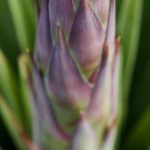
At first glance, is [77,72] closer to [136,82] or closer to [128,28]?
[128,28]

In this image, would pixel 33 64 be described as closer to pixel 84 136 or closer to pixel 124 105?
pixel 84 136

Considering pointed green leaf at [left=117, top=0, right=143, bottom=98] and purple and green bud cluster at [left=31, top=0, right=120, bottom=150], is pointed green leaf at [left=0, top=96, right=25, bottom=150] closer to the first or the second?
purple and green bud cluster at [left=31, top=0, right=120, bottom=150]

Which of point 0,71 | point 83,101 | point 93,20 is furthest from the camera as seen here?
point 0,71

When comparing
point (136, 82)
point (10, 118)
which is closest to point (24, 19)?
point (10, 118)

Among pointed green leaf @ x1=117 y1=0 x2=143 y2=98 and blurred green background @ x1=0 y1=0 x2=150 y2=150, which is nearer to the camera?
pointed green leaf @ x1=117 y1=0 x2=143 y2=98

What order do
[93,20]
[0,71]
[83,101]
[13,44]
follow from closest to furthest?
[93,20], [83,101], [0,71], [13,44]

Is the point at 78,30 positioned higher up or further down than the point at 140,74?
higher up

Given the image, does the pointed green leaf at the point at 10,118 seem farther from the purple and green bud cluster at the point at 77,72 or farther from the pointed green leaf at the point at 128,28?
the pointed green leaf at the point at 128,28

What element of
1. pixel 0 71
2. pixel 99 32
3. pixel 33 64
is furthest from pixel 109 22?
pixel 0 71

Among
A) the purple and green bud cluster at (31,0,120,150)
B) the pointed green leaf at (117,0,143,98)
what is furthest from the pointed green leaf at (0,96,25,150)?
the pointed green leaf at (117,0,143,98)
